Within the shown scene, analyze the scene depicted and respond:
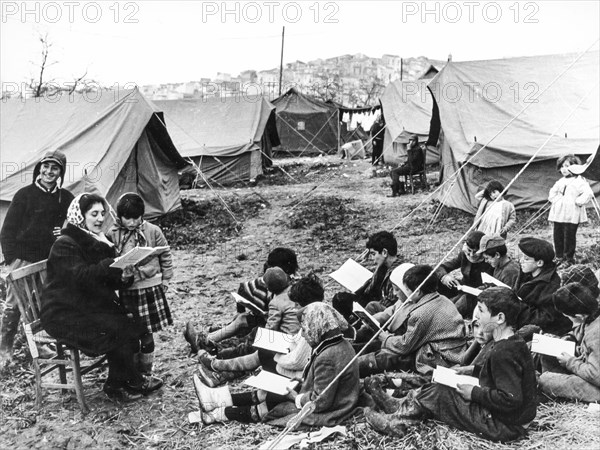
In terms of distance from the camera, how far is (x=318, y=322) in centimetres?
356

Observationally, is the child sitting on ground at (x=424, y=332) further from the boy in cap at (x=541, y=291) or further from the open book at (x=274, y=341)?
the boy in cap at (x=541, y=291)

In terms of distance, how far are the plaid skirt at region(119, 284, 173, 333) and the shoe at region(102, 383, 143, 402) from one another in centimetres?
50

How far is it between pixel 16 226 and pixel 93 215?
1509 mm

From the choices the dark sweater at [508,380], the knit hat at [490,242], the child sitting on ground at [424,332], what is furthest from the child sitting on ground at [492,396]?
the knit hat at [490,242]

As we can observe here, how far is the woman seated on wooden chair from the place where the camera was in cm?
393

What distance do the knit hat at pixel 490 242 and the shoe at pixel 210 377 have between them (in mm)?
2745

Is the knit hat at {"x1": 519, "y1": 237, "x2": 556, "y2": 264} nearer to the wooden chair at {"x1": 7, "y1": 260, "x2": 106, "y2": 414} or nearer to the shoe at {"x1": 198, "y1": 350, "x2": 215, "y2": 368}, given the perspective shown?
the shoe at {"x1": 198, "y1": 350, "x2": 215, "y2": 368}

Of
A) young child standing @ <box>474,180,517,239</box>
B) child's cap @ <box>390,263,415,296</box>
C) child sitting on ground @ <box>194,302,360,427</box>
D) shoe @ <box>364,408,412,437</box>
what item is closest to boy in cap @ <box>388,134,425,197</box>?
young child standing @ <box>474,180,517,239</box>

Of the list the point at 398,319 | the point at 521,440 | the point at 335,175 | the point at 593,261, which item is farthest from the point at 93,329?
the point at 335,175

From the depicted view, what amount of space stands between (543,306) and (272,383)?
7.79 feet

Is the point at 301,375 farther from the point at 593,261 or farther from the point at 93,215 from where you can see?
the point at 593,261

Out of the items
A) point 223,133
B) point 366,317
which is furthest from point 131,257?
point 223,133

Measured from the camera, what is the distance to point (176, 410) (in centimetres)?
422

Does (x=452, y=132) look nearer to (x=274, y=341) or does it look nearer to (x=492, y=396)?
(x=274, y=341)
